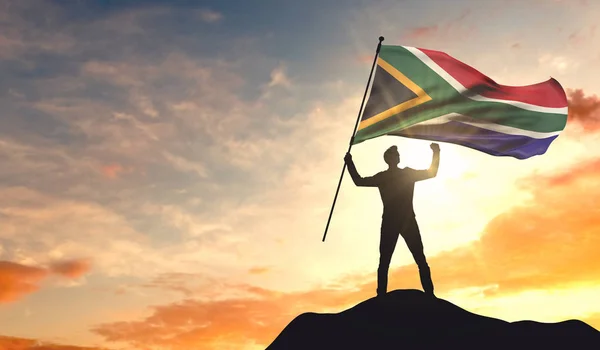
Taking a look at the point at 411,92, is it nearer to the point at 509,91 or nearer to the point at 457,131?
the point at 457,131

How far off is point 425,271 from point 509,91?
5096mm

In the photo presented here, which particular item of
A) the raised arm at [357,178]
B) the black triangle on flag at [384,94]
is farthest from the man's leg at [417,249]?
the black triangle on flag at [384,94]

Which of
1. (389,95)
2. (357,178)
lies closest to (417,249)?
(357,178)

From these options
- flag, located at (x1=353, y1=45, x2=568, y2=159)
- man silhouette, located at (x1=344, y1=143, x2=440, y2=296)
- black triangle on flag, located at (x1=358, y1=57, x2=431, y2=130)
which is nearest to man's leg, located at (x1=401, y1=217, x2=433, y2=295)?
man silhouette, located at (x1=344, y1=143, x2=440, y2=296)

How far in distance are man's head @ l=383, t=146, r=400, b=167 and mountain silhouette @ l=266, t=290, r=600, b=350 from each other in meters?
3.10

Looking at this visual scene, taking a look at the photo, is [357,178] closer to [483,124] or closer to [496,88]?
[483,124]

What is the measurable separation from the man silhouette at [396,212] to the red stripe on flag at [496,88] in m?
2.27

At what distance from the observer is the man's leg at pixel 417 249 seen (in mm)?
15094

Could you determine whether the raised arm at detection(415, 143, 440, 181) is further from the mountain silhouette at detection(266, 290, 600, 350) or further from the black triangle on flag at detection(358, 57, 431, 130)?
the mountain silhouette at detection(266, 290, 600, 350)

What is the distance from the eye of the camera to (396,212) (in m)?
15.0

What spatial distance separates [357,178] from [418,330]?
367 centimetres

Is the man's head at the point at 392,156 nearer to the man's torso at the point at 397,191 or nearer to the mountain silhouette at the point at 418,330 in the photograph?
the man's torso at the point at 397,191

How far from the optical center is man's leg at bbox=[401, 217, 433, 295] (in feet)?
49.5

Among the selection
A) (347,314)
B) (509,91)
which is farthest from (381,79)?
(347,314)
